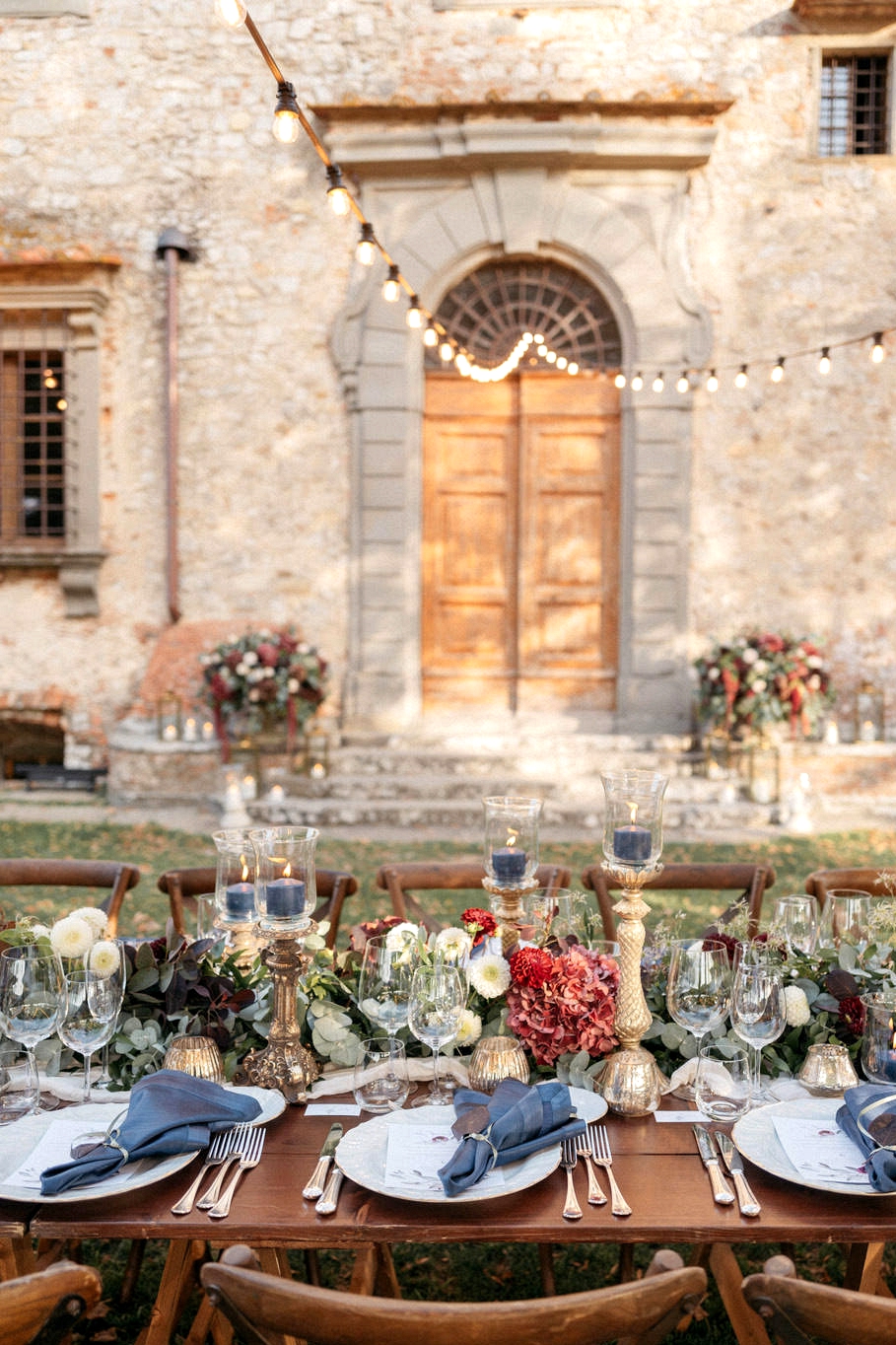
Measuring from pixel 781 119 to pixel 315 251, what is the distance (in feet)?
11.6

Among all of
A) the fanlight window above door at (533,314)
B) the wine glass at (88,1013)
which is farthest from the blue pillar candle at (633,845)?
the fanlight window above door at (533,314)

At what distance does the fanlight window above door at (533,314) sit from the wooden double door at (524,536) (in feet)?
0.79

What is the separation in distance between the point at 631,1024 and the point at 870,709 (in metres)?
7.00

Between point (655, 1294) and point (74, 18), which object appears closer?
point (655, 1294)

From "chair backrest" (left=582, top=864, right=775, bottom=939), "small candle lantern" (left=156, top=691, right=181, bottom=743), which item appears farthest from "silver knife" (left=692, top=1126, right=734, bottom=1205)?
"small candle lantern" (left=156, top=691, right=181, bottom=743)

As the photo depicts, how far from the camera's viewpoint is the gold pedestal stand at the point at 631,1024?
195cm

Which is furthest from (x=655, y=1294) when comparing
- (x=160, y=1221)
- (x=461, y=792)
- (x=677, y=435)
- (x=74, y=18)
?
(x=74, y=18)

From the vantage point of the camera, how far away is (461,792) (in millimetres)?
7625

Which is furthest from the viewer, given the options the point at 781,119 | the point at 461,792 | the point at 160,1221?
the point at 781,119

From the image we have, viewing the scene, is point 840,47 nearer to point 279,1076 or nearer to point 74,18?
Result: point 74,18

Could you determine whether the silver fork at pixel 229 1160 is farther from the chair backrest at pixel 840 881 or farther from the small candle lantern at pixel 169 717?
the small candle lantern at pixel 169 717

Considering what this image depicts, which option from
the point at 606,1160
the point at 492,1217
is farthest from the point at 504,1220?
the point at 606,1160

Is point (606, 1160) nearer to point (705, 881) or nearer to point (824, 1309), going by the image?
point (824, 1309)

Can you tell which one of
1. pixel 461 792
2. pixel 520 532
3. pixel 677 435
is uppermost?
pixel 677 435
